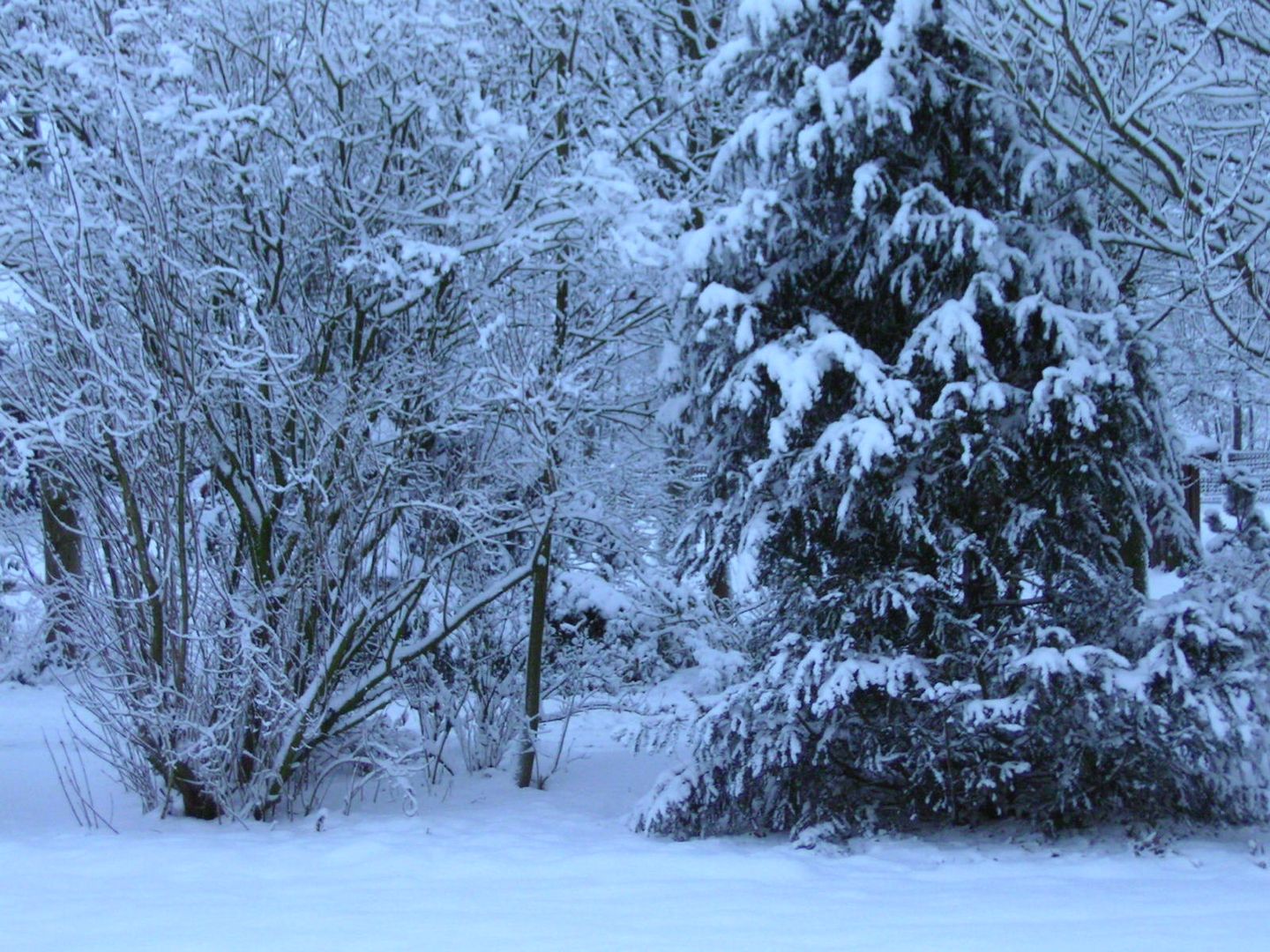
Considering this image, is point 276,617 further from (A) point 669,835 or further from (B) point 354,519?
(A) point 669,835

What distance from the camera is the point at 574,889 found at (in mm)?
4793

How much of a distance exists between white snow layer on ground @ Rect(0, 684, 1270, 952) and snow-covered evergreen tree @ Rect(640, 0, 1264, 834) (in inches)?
16.7

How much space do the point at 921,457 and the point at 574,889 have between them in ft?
8.76

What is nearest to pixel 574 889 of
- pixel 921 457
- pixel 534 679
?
pixel 921 457

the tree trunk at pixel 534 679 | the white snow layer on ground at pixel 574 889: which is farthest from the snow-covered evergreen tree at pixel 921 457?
the tree trunk at pixel 534 679

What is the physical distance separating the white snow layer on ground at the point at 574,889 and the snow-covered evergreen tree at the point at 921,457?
423 mm

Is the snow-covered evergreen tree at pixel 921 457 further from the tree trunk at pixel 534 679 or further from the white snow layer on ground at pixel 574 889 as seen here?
the tree trunk at pixel 534 679

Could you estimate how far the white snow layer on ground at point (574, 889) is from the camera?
3.92 m

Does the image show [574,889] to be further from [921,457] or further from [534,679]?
[534,679]

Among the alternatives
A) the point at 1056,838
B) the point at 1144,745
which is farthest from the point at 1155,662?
the point at 1056,838

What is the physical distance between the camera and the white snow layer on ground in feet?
12.9

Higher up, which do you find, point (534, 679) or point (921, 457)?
point (921, 457)

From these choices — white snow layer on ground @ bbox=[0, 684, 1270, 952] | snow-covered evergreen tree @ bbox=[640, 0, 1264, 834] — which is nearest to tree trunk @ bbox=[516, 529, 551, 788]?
white snow layer on ground @ bbox=[0, 684, 1270, 952]

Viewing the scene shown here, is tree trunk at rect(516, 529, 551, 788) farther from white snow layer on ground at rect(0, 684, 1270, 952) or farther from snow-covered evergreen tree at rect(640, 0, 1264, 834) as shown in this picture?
snow-covered evergreen tree at rect(640, 0, 1264, 834)
